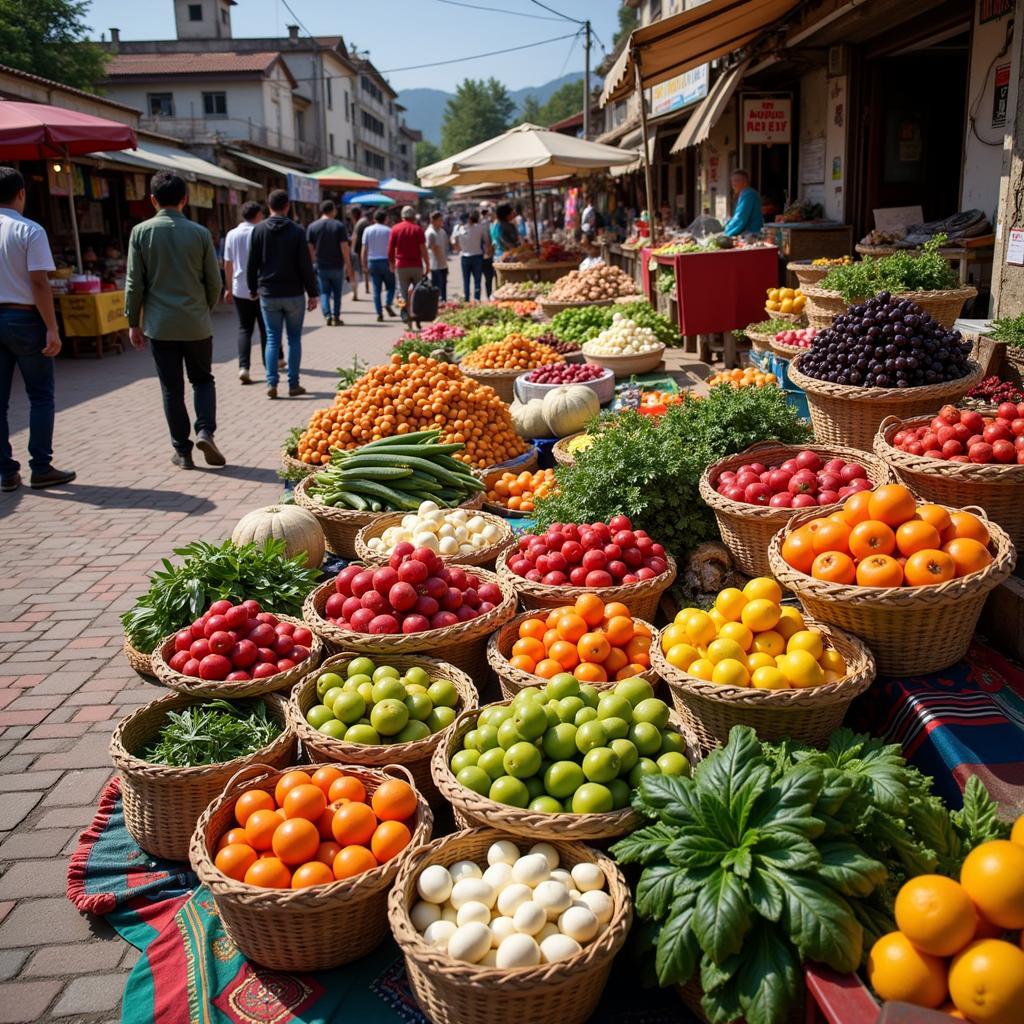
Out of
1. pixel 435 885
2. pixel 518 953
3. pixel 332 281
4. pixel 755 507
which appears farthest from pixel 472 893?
pixel 332 281

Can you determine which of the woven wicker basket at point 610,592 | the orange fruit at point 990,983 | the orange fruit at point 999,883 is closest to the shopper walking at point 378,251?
the woven wicker basket at point 610,592

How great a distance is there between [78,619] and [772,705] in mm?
4135

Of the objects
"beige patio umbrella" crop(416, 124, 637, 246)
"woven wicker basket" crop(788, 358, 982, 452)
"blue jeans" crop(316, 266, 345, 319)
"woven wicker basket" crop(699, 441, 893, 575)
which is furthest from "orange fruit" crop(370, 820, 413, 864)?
"blue jeans" crop(316, 266, 345, 319)

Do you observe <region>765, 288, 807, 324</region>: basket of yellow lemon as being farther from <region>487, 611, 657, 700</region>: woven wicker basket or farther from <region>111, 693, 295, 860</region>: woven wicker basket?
<region>111, 693, 295, 860</region>: woven wicker basket

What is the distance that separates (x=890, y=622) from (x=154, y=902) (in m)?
2.67

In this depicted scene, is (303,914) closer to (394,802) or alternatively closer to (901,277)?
(394,802)

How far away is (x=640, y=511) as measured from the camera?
423cm

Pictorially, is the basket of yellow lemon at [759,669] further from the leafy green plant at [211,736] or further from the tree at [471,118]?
the tree at [471,118]

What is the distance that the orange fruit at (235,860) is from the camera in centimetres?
266

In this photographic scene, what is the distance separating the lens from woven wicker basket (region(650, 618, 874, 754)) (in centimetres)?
277

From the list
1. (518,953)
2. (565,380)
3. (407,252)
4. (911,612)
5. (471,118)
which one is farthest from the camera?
(471,118)

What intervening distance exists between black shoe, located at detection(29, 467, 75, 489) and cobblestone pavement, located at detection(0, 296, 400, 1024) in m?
0.10

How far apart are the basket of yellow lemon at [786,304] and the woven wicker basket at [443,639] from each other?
5196 mm

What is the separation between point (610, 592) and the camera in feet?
12.3
